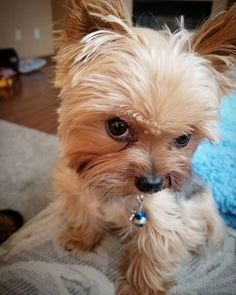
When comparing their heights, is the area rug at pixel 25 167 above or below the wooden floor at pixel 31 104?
above

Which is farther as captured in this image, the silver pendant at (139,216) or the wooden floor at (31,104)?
the wooden floor at (31,104)

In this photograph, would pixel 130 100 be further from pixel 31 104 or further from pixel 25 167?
pixel 31 104

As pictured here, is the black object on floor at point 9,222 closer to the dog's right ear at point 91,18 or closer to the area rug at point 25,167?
the area rug at point 25,167

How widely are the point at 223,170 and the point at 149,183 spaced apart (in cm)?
77

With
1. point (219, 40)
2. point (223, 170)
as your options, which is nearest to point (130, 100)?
point (219, 40)

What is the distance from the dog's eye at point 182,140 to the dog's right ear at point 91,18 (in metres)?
0.34

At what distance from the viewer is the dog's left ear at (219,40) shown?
83 centimetres

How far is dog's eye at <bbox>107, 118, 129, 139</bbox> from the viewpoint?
820 mm

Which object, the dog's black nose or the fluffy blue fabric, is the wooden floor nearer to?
the fluffy blue fabric

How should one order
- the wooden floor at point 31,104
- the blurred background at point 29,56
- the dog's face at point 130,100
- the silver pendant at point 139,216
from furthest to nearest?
the wooden floor at point 31,104 → the blurred background at point 29,56 → the silver pendant at point 139,216 → the dog's face at point 130,100

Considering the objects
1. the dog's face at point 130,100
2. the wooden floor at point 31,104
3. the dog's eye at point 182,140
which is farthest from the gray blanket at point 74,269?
the wooden floor at point 31,104

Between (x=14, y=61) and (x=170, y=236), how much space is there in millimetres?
3401

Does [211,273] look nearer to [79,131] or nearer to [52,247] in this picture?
[52,247]

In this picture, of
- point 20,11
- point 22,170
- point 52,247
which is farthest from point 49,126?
point 20,11
